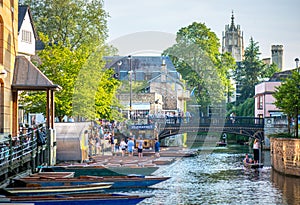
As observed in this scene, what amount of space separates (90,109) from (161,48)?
47806mm

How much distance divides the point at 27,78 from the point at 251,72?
83492mm

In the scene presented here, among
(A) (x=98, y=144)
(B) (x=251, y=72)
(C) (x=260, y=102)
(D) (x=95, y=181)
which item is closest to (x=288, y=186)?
(D) (x=95, y=181)

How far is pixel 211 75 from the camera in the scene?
88812mm

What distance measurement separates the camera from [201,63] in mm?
89500

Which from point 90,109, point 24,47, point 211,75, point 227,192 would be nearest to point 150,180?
point 227,192

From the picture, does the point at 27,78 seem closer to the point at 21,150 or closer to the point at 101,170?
the point at 21,150

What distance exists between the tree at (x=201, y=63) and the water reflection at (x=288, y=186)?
1930 inches

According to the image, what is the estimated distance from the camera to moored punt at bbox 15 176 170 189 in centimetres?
2492

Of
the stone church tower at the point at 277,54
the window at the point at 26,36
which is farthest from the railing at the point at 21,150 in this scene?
the stone church tower at the point at 277,54

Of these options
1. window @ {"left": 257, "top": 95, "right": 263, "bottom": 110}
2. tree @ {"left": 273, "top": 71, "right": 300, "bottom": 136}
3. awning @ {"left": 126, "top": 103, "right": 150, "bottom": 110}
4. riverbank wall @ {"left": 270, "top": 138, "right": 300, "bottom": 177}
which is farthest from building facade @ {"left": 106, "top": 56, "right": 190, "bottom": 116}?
riverbank wall @ {"left": 270, "top": 138, "right": 300, "bottom": 177}

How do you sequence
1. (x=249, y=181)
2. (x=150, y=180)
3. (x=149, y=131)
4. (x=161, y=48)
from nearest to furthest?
(x=150, y=180), (x=249, y=181), (x=149, y=131), (x=161, y=48)

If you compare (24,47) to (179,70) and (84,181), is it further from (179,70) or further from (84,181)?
(179,70)

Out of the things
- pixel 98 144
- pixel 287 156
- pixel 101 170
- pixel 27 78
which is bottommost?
pixel 101 170

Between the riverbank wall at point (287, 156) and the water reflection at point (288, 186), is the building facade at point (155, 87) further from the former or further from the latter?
the water reflection at point (288, 186)
